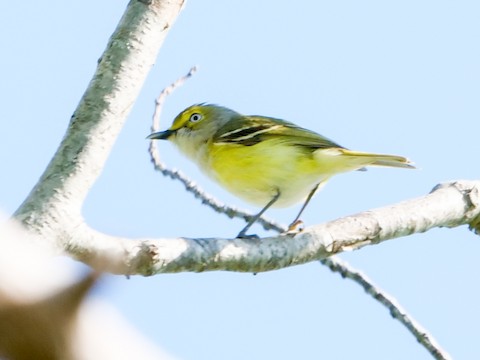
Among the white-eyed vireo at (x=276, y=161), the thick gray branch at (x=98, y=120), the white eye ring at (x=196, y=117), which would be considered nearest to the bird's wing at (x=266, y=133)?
the white-eyed vireo at (x=276, y=161)

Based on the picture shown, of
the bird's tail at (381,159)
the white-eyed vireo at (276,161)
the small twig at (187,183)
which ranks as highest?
the bird's tail at (381,159)

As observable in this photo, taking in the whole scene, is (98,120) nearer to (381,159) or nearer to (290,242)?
(290,242)

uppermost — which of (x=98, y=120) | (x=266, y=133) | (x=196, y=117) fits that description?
(x=196, y=117)

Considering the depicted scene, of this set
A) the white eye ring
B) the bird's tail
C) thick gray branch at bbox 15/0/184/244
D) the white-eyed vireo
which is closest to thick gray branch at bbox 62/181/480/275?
thick gray branch at bbox 15/0/184/244

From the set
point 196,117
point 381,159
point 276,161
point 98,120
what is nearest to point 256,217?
point 276,161

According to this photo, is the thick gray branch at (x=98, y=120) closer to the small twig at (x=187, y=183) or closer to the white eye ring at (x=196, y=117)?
the small twig at (x=187, y=183)

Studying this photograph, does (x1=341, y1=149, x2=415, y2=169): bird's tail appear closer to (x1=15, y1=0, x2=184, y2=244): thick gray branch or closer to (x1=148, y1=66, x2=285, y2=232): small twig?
(x1=148, y1=66, x2=285, y2=232): small twig

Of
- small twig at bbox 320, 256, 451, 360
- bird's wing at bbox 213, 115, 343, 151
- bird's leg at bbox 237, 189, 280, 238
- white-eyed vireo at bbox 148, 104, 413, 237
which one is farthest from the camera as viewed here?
bird's wing at bbox 213, 115, 343, 151
